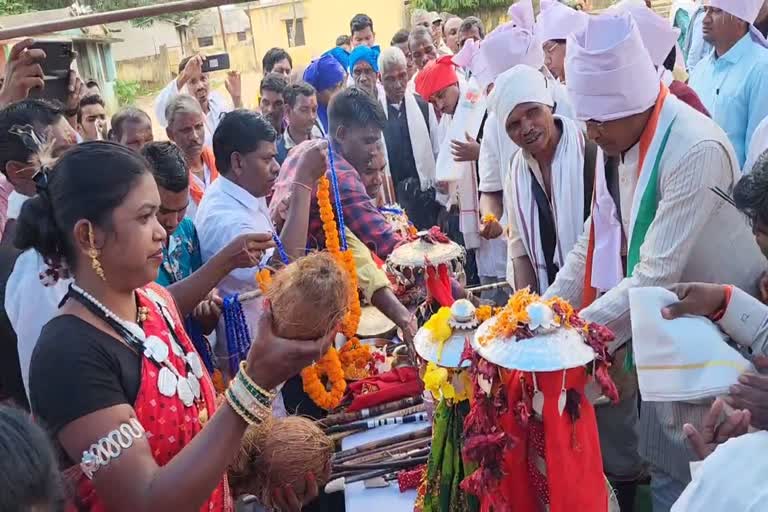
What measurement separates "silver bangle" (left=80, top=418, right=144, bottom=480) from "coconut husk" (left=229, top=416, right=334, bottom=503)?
0.66 metres

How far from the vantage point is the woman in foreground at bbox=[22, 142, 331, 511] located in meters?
1.44

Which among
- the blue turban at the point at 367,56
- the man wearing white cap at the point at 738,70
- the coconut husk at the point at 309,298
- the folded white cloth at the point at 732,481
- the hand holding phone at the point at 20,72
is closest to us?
the folded white cloth at the point at 732,481

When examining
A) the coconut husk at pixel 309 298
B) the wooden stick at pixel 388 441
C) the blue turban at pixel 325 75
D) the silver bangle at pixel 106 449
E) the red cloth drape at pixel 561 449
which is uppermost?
the blue turban at pixel 325 75

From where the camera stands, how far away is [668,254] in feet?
7.57

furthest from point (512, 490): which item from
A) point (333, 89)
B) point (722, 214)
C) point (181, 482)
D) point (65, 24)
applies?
point (333, 89)

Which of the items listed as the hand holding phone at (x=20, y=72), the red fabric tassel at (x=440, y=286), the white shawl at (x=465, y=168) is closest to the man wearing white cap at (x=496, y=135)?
A: the white shawl at (x=465, y=168)

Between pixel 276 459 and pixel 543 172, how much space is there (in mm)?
1963

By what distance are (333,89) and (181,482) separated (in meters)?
4.75

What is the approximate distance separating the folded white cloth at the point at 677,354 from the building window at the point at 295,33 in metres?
22.8

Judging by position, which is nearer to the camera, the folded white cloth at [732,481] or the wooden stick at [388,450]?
the folded white cloth at [732,481]

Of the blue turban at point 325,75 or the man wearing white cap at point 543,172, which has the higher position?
the blue turban at point 325,75

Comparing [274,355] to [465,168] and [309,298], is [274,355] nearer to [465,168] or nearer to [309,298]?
[309,298]

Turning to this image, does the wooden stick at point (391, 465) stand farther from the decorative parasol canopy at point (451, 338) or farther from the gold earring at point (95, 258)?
the gold earring at point (95, 258)

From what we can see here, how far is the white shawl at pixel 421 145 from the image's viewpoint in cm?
607
